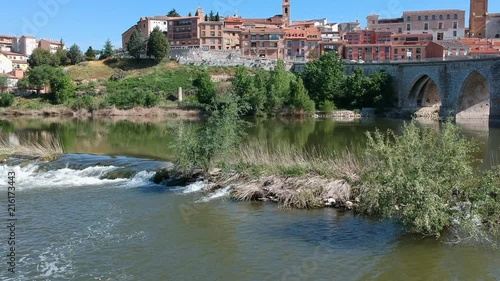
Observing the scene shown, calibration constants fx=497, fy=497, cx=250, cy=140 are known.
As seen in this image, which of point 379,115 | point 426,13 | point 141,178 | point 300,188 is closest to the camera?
point 300,188

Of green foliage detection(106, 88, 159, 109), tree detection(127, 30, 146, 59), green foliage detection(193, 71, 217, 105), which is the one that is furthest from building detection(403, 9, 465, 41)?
green foliage detection(106, 88, 159, 109)

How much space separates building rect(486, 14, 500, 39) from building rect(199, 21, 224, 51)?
57.1 metres

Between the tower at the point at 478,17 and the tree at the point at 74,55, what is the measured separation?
80.8 meters

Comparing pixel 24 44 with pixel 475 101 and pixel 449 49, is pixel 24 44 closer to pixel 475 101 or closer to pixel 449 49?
pixel 449 49

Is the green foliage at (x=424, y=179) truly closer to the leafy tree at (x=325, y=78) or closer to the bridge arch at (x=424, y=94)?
the leafy tree at (x=325, y=78)

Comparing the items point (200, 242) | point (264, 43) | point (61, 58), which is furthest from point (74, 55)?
point (200, 242)

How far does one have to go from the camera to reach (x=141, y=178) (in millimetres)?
20984

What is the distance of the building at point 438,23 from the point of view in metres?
106

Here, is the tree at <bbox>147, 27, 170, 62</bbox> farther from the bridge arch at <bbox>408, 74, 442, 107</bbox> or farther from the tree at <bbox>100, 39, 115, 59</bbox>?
the bridge arch at <bbox>408, 74, 442, 107</bbox>

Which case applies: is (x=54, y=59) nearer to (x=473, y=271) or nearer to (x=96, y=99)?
(x=96, y=99)

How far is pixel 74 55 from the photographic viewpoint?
3511 inches

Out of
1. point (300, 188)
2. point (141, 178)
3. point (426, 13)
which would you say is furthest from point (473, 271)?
point (426, 13)

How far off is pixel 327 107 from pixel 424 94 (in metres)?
14.5

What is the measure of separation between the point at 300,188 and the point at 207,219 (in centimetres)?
340
